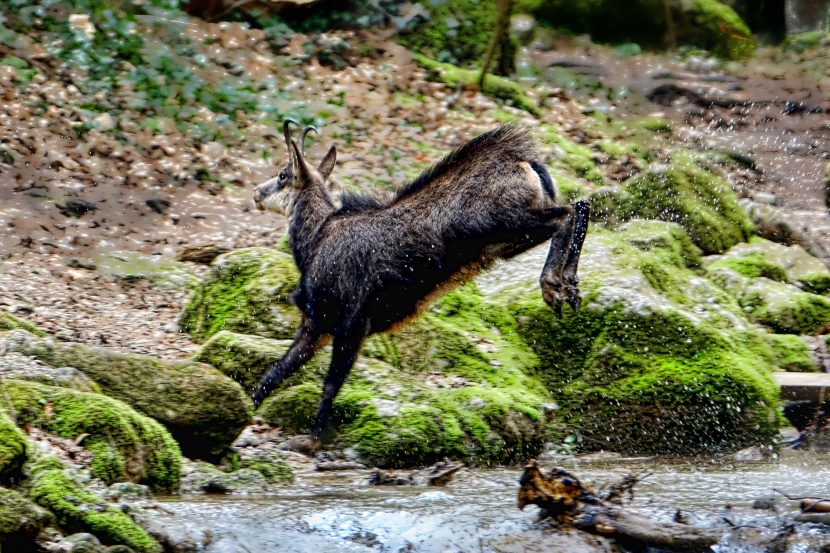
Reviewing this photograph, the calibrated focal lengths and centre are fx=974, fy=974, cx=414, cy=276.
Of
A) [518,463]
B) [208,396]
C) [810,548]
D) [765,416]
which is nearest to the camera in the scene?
[810,548]

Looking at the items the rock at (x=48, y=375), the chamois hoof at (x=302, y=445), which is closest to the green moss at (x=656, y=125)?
the chamois hoof at (x=302, y=445)

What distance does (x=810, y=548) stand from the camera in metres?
3.92

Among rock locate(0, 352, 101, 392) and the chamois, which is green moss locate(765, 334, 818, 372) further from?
rock locate(0, 352, 101, 392)

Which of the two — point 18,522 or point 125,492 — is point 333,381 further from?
point 18,522

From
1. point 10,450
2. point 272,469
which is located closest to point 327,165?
point 272,469

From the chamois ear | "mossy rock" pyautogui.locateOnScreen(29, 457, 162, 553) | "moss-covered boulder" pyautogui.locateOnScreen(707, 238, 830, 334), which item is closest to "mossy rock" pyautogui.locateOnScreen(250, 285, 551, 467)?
the chamois ear

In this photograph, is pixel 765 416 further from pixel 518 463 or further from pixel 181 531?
pixel 181 531

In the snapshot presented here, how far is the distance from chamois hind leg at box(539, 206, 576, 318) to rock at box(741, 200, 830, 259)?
5793 mm

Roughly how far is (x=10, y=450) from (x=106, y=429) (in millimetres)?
930

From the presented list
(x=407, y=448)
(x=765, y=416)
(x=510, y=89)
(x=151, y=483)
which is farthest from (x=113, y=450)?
(x=510, y=89)

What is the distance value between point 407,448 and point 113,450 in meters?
1.81

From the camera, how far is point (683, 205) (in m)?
9.78

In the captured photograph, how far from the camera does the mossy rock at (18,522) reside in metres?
3.56

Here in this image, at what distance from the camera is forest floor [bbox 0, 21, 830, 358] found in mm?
9305
